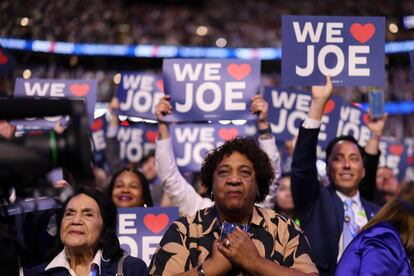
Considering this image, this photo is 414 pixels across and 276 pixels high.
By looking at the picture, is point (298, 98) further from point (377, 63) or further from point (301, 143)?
point (301, 143)

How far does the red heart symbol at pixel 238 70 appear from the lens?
7.36 meters

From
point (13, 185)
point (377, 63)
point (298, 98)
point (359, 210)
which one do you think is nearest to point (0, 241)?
point (13, 185)

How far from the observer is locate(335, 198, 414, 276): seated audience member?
4.64 metres

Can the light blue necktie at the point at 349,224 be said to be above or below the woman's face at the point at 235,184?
below

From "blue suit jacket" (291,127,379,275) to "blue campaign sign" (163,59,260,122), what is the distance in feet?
4.73

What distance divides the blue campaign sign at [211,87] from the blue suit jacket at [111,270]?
218cm

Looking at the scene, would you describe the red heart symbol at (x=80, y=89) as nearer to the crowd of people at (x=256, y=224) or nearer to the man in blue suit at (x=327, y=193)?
the crowd of people at (x=256, y=224)

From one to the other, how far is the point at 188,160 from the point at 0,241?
4.46 m

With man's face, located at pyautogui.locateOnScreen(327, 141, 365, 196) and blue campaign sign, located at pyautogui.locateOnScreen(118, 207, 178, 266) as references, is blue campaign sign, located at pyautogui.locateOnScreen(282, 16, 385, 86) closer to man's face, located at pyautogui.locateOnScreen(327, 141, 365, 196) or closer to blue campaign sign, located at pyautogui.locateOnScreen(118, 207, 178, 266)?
man's face, located at pyautogui.locateOnScreen(327, 141, 365, 196)

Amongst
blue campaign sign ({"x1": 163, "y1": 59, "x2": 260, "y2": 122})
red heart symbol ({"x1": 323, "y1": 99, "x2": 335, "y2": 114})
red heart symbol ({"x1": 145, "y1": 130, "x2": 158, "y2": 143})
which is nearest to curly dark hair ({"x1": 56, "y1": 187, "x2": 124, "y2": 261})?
blue campaign sign ({"x1": 163, "y1": 59, "x2": 260, "y2": 122})

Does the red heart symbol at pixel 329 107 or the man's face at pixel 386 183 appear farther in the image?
the man's face at pixel 386 183

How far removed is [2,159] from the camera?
2918mm

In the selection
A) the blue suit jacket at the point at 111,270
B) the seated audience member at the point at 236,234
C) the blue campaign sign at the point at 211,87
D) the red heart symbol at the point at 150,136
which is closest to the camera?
the seated audience member at the point at 236,234

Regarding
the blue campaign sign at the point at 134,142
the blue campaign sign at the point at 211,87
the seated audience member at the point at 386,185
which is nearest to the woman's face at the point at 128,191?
the blue campaign sign at the point at 211,87
